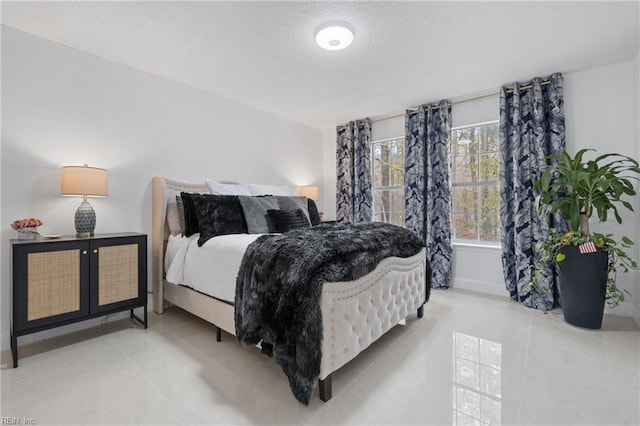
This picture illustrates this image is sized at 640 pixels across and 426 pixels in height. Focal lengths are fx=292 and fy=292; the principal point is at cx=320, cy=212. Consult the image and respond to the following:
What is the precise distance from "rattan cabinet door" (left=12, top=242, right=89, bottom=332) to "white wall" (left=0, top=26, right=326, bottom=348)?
1.48 feet

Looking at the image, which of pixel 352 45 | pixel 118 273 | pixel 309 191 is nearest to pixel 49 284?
pixel 118 273

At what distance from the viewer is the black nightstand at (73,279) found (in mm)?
1963

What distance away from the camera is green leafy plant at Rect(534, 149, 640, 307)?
2480 mm

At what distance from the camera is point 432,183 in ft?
12.6

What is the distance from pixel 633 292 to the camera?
9.08ft

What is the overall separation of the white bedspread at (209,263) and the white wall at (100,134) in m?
0.65

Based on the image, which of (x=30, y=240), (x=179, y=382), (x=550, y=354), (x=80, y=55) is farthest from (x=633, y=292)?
(x=80, y=55)

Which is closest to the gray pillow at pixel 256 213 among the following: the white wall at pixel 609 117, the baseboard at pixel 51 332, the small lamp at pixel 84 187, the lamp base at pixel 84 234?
the small lamp at pixel 84 187

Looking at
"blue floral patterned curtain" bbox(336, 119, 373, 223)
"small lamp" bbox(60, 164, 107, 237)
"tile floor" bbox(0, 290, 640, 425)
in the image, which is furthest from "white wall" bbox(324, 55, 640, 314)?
"small lamp" bbox(60, 164, 107, 237)

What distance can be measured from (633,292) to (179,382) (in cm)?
396

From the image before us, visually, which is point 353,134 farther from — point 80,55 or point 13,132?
point 13,132

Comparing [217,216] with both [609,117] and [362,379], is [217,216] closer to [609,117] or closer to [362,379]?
[362,379]

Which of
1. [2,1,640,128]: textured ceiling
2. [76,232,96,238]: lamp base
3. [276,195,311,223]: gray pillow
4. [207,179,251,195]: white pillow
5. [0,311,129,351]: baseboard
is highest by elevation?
[2,1,640,128]: textured ceiling

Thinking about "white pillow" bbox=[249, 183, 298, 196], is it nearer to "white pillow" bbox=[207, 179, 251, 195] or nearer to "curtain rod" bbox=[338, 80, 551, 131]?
"white pillow" bbox=[207, 179, 251, 195]
